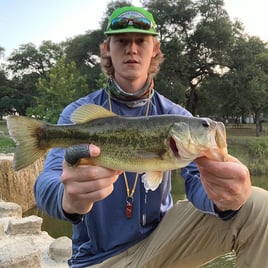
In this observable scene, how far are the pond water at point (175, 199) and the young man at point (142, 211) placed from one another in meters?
3.07

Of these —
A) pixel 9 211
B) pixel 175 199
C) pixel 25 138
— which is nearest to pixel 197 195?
pixel 25 138

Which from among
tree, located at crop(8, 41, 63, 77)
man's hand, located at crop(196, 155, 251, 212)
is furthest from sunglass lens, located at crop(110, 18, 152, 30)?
tree, located at crop(8, 41, 63, 77)

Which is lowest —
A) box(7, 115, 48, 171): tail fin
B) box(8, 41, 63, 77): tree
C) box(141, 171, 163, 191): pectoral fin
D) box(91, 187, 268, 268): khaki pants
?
box(91, 187, 268, 268): khaki pants

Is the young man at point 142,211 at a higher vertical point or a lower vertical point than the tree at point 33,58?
lower

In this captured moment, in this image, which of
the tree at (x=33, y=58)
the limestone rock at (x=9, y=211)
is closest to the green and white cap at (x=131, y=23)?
the limestone rock at (x=9, y=211)

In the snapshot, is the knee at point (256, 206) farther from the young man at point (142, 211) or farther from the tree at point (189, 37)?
the tree at point (189, 37)

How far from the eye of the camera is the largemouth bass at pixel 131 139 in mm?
1571

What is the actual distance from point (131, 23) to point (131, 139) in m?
1.19

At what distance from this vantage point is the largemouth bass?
1571 mm

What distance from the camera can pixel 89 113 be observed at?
1.83 metres

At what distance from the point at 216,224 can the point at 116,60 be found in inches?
48.3

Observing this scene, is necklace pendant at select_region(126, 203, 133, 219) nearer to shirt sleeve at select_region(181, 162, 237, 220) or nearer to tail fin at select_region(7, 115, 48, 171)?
shirt sleeve at select_region(181, 162, 237, 220)

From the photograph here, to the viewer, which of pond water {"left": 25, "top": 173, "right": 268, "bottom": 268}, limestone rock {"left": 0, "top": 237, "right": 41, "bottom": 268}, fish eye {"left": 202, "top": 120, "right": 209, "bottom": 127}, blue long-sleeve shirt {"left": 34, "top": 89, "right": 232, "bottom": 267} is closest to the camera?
fish eye {"left": 202, "top": 120, "right": 209, "bottom": 127}

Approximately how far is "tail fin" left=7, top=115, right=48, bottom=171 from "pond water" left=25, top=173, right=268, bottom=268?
417cm
